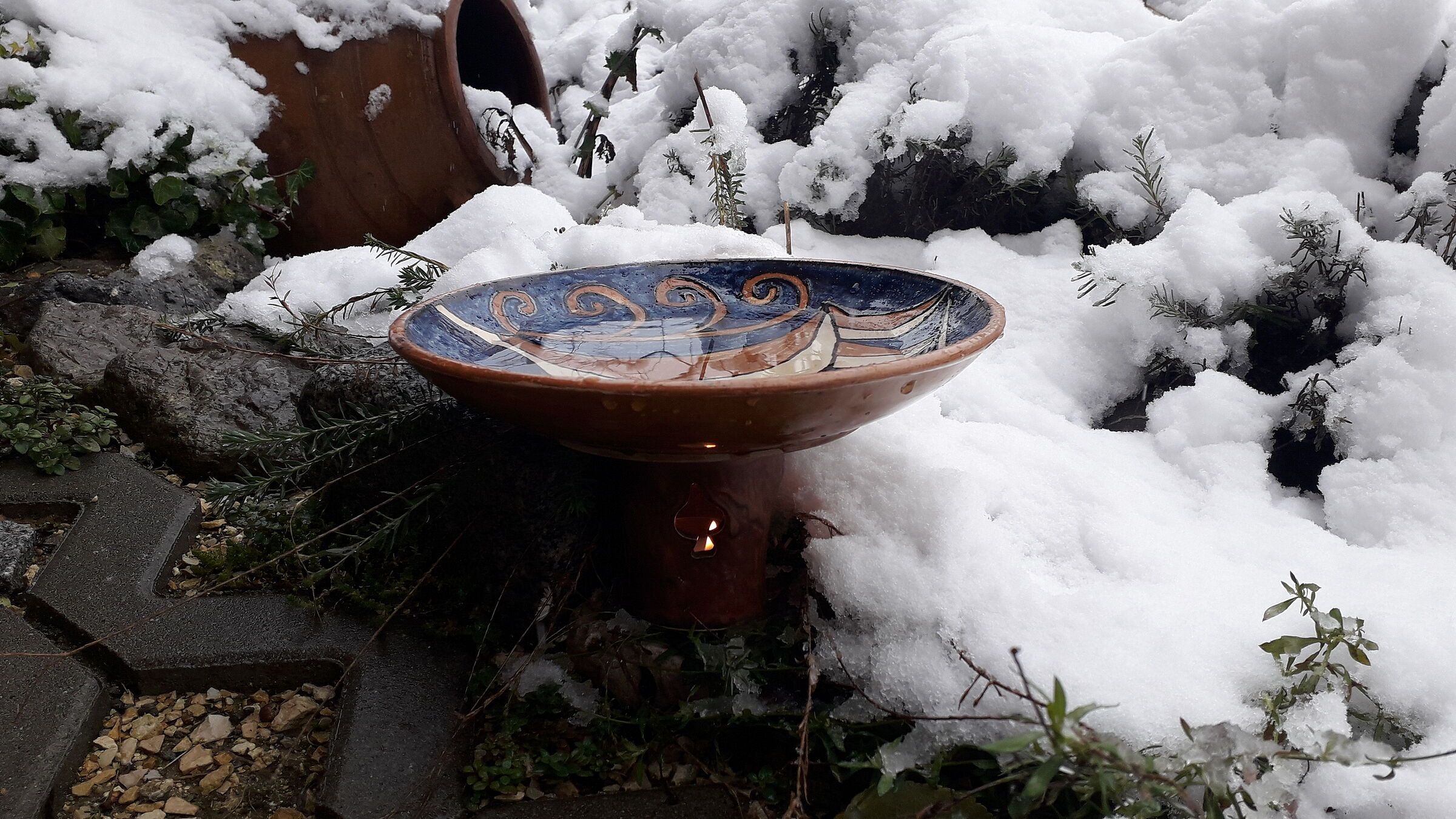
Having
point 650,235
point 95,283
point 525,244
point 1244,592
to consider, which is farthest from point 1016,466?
point 95,283

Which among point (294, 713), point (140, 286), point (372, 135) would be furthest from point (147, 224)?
point (294, 713)

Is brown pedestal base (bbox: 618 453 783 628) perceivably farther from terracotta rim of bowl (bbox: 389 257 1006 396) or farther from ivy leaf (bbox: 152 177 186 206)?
ivy leaf (bbox: 152 177 186 206)

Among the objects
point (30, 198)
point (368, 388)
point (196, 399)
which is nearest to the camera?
point (368, 388)

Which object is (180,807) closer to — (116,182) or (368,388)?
(368,388)

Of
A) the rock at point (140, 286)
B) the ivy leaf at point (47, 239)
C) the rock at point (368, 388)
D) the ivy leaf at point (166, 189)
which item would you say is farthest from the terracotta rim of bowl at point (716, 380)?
the ivy leaf at point (47, 239)

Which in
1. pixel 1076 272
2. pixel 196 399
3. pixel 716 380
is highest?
pixel 716 380

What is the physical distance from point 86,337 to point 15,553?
2.48ft

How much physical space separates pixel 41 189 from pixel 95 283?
291 mm

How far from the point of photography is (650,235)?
186 centimetres

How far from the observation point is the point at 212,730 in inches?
48.5

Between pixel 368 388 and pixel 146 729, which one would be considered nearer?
pixel 146 729

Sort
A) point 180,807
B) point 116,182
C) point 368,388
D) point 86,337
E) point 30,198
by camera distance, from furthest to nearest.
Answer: point 116,182, point 30,198, point 86,337, point 368,388, point 180,807

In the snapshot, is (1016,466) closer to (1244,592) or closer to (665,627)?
(1244,592)

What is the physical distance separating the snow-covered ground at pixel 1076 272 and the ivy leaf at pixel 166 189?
91 mm
